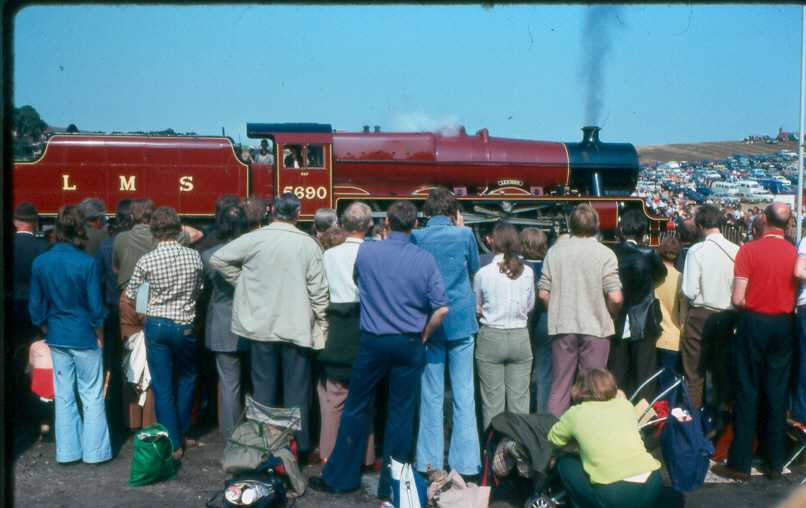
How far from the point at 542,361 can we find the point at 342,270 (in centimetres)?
185

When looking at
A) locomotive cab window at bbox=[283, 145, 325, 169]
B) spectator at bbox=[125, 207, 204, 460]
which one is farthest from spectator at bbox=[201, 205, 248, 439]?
locomotive cab window at bbox=[283, 145, 325, 169]

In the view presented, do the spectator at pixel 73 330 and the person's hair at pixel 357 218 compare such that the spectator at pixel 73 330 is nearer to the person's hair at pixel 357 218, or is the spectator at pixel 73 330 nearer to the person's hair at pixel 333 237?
the person's hair at pixel 333 237

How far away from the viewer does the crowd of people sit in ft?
16.8

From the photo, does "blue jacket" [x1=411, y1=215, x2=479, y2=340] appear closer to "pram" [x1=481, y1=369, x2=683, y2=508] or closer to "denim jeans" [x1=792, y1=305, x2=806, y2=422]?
"pram" [x1=481, y1=369, x2=683, y2=508]

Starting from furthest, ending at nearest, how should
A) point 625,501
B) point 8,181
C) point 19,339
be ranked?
point 19,339, point 8,181, point 625,501

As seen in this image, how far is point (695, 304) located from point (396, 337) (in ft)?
8.18

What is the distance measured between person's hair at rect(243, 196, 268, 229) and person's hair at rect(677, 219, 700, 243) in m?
3.52

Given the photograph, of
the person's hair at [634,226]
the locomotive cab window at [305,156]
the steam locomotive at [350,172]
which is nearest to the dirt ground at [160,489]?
the person's hair at [634,226]

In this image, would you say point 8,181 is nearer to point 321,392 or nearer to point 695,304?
point 321,392

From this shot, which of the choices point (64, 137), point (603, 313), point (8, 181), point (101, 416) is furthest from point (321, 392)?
point (64, 137)

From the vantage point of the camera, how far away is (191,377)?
19.2 feet

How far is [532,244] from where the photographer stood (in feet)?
20.1

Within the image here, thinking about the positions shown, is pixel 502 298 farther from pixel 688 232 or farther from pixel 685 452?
pixel 688 232

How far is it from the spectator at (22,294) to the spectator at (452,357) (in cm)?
318
